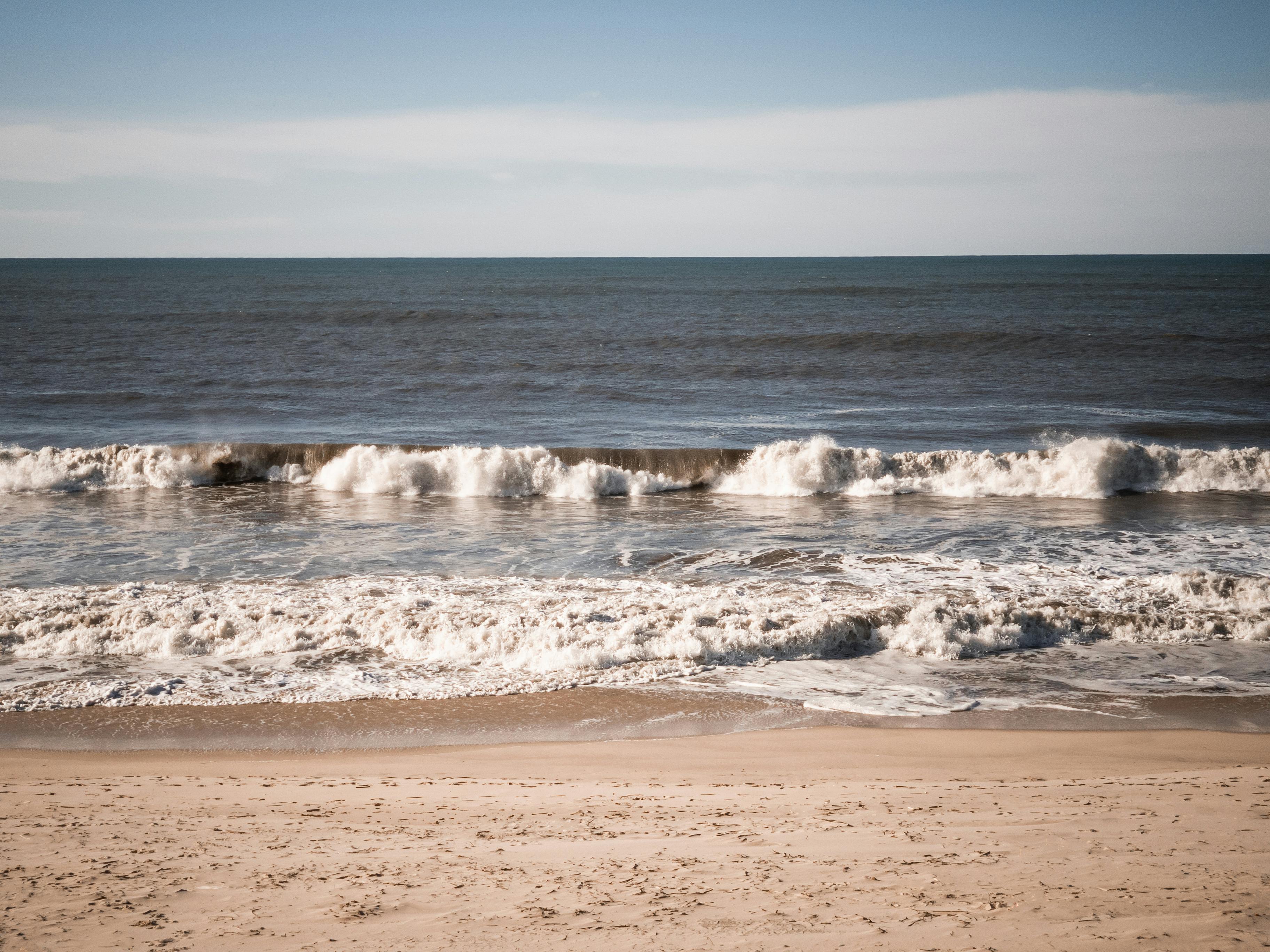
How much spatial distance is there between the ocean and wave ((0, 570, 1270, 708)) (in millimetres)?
41

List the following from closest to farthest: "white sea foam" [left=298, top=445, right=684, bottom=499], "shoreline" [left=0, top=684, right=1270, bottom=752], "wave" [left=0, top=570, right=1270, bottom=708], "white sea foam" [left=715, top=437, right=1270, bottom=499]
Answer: "shoreline" [left=0, top=684, right=1270, bottom=752] → "wave" [left=0, top=570, right=1270, bottom=708] → "white sea foam" [left=715, top=437, right=1270, bottom=499] → "white sea foam" [left=298, top=445, right=684, bottom=499]

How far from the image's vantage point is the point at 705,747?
649 centimetres

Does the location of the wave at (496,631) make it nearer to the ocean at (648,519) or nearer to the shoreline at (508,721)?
the ocean at (648,519)

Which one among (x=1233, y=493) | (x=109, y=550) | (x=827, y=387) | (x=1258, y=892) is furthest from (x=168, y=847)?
(x=827, y=387)

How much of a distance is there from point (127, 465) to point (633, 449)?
32.2 ft

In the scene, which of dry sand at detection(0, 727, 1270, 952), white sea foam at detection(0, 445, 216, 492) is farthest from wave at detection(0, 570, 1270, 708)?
white sea foam at detection(0, 445, 216, 492)

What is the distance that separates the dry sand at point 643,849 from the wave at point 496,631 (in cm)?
141

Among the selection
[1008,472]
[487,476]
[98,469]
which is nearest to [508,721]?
[487,476]

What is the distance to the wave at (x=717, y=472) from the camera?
53.1 feet

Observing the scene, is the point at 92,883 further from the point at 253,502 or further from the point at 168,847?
the point at 253,502

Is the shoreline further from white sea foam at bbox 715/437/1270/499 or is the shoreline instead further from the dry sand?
white sea foam at bbox 715/437/1270/499

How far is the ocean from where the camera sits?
810 cm

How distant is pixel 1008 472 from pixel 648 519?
23.8ft

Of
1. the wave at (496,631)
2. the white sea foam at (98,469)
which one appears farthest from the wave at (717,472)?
the wave at (496,631)
